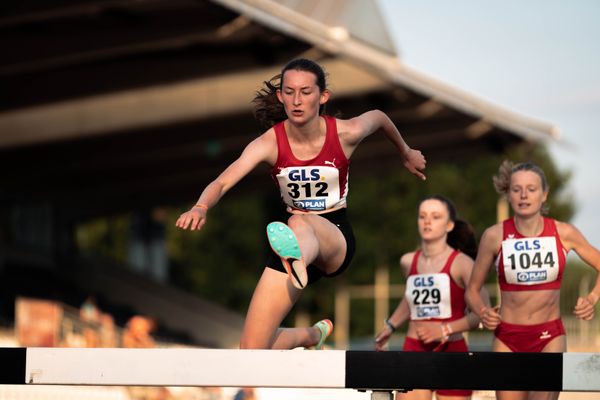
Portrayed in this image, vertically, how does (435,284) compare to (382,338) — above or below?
above

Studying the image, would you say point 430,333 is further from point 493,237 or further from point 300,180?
point 300,180

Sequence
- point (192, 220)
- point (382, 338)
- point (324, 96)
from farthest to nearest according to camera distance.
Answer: point (382, 338) → point (324, 96) → point (192, 220)

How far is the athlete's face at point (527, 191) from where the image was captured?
685 centimetres

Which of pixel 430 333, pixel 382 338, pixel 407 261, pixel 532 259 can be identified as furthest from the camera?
pixel 407 261

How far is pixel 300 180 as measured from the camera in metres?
5.97

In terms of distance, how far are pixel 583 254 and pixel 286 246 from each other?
2171 mm

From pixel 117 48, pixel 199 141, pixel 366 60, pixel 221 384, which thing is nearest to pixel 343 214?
pixel 221 384

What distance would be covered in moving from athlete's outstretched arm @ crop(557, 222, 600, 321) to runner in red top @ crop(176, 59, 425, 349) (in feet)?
3.74

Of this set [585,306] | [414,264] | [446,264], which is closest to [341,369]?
[585,306]

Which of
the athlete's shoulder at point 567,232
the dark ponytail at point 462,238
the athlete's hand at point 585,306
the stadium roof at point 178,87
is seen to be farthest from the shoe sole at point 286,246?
the stadium roof at point 178,87

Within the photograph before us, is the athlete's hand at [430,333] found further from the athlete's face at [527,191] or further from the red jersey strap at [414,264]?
the athlete's face at [527,191]

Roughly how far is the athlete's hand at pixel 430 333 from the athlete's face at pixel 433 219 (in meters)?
0.66

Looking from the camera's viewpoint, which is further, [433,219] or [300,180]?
[433,219]

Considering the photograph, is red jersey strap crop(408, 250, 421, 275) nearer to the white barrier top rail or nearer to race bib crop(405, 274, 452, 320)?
race bib crop(405, 274, 452, 320)
